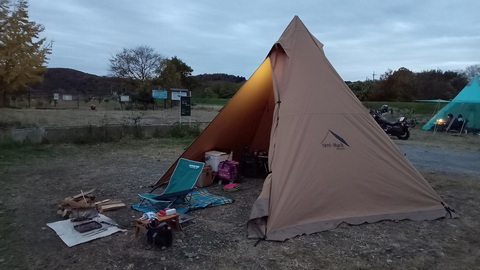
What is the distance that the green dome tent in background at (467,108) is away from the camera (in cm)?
1466

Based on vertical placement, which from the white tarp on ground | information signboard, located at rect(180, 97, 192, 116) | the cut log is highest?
information signboard, located at rect(180, 97, 192, 116)

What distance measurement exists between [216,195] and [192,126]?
22.5 ft

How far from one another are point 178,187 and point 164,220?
1.28 metres

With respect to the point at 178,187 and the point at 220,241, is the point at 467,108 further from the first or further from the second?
the point at 220,241

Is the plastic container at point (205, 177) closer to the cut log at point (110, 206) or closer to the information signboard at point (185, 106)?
the cut log at point (110, 206)

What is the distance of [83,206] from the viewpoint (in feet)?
13.2

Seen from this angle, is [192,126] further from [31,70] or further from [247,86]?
[247,86]

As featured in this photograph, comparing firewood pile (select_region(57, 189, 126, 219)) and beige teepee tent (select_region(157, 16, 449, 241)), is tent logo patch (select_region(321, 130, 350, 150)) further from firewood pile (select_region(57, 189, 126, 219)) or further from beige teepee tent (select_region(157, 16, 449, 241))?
firewood pile (select_region(57, 189, 126, 219))

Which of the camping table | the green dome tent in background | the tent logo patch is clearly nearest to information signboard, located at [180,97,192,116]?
the tent logo patch

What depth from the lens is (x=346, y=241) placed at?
11.8ft

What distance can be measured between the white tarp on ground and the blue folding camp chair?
581 mm

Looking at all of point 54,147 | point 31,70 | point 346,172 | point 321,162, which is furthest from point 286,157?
point 31,70

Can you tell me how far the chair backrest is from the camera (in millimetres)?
4869

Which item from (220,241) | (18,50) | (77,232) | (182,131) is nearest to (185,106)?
(182,131)
